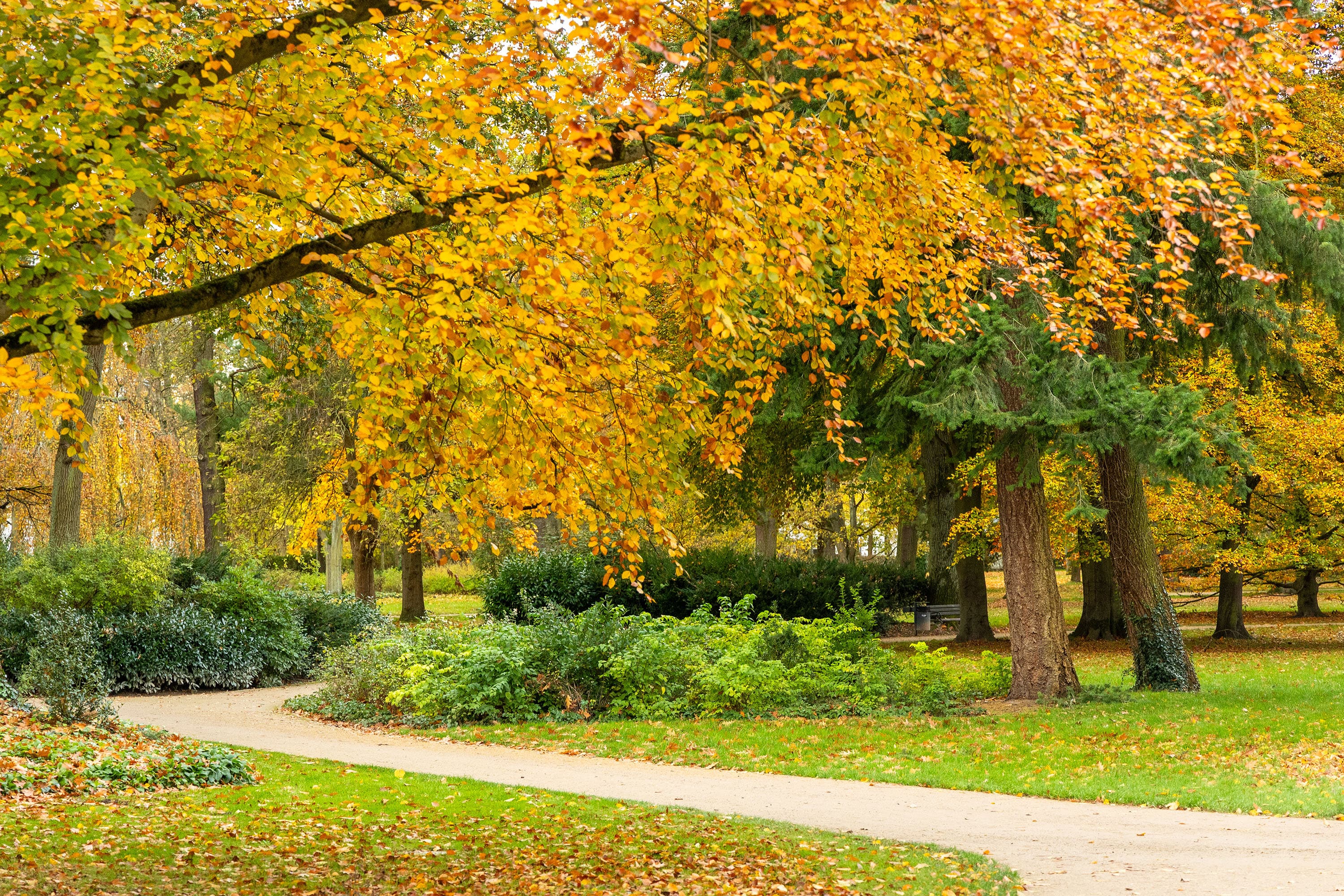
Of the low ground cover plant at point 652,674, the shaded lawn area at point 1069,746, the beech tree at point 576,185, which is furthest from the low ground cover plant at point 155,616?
the beech tree at point 576,185

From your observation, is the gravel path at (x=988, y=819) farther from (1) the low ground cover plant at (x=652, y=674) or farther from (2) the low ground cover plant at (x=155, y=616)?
(2) the low ground cover plant at (x=155, y=616)

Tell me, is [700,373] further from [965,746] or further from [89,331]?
[89,331]

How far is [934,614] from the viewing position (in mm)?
24406

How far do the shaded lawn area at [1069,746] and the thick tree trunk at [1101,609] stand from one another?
28.2ft

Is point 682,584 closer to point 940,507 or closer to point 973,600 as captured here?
point 940,507

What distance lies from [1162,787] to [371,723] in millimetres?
8562

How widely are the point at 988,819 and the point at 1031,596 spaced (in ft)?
17.3

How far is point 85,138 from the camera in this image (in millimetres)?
4473

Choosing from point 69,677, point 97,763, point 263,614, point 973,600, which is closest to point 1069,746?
point 97,763

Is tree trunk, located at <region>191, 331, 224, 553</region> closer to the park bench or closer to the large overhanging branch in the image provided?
the park bench

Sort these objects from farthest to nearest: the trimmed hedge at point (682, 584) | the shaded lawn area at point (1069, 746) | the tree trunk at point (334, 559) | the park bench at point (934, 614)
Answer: the tree trunk at point (334, 559) < the park bench at point (934, 614) < the trimmed hedge at point (682, 584) < the shaded lawn area at point (1069, 746)

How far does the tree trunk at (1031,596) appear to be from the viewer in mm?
12430

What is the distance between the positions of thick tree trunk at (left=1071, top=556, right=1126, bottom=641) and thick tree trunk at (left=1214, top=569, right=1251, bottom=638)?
183 centimetres

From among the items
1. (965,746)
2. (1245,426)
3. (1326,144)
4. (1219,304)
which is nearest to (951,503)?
(1245,426)
